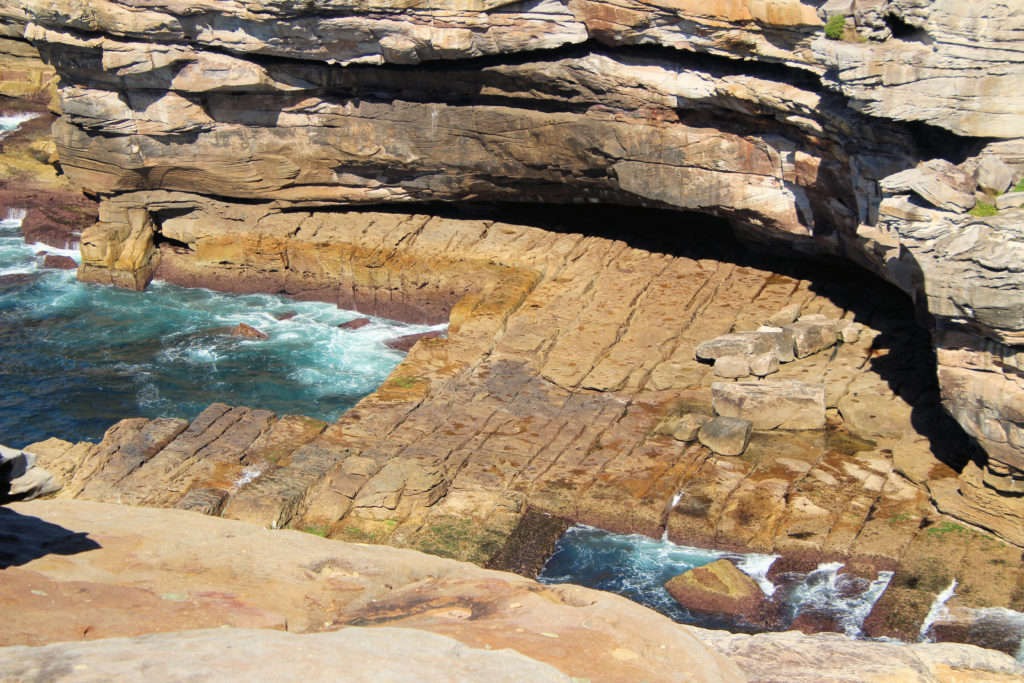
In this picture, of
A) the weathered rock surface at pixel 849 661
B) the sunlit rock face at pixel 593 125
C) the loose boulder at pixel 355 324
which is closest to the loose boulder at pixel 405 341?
the loose boulder at pixel 355 324

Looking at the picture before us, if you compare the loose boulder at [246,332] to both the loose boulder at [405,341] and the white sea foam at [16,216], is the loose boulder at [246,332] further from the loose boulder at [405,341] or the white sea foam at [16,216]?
the white sea foam at [16,216]

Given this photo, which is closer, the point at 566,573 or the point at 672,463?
the point at 566,573

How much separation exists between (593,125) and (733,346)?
21.8 ft

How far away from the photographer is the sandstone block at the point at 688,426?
65.4ft

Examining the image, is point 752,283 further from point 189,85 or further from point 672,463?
point 189,85

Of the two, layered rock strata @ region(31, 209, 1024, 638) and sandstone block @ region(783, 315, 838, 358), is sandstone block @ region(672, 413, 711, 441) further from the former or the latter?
sandstone block @ region(783, 315, 838, 358)

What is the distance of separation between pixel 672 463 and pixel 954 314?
19.3ft

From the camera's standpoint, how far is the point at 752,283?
25438mm

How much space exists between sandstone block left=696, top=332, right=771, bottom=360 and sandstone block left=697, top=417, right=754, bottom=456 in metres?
2.70

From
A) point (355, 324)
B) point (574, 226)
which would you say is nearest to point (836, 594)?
point (574, 226)

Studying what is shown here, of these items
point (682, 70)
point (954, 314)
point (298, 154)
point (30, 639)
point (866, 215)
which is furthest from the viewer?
point (298, 154)

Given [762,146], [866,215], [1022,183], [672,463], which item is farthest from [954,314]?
[762,146]

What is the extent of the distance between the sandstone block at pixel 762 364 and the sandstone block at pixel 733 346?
6.9 inches

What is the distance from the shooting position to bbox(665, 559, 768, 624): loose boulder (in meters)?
16.1
